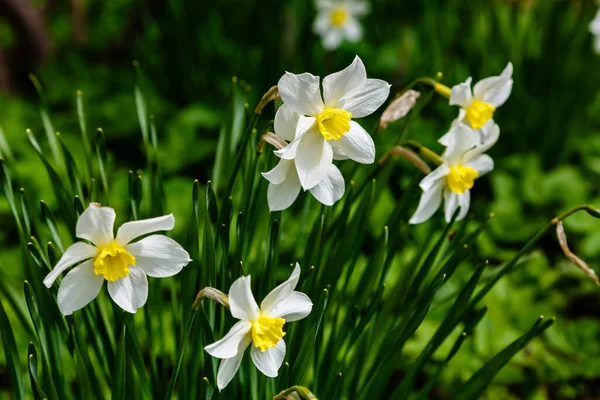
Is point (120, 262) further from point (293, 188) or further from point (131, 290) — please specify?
point (293, 188)

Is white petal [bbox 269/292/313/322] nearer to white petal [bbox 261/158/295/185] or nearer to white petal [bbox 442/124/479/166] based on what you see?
white petal [bbox 261/158/295/185]

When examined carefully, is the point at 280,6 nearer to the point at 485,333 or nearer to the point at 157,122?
the point at 157,122

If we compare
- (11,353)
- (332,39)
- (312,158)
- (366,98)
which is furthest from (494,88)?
(332,39)

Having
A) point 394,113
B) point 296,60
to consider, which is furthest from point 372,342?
point 296,60

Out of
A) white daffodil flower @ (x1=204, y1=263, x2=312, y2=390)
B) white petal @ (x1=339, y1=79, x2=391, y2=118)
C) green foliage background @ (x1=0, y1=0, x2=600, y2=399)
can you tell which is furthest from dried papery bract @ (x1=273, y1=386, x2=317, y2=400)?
green foliage background @ (x1=0, y1=0, x2=600, y2=399)

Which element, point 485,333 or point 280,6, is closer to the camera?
point 485,333

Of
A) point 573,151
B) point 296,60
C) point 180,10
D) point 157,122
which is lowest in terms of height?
point 573,151
